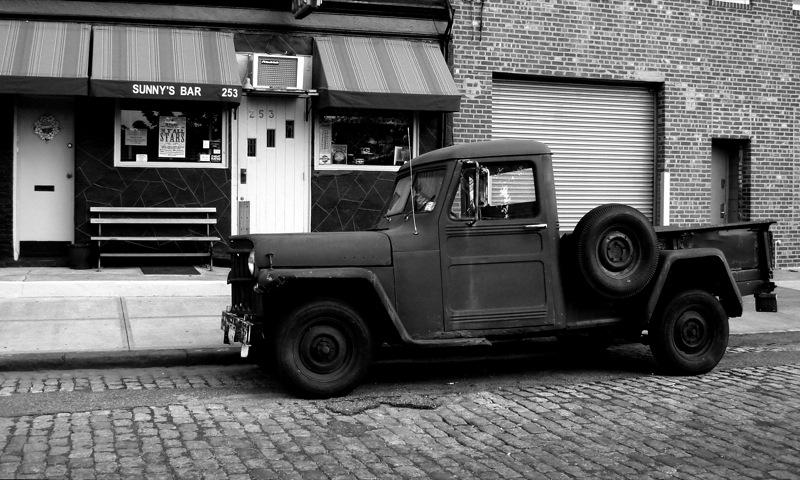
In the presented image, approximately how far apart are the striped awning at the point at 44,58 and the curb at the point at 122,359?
5052mm

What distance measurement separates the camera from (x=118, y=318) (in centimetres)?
1000

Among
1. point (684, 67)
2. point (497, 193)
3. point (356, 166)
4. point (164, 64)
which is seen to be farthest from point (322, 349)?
point (684, 67)

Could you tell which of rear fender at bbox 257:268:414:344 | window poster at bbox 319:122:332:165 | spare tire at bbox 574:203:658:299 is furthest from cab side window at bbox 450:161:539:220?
window poster at bbox 319:122:332:165

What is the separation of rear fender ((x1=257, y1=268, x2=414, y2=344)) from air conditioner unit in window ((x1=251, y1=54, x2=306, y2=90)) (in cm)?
706

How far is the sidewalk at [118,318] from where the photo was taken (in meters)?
8.41

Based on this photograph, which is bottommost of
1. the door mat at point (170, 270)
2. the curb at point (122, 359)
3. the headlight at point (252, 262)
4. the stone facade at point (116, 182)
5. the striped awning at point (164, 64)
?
the curb at point (122, 359)

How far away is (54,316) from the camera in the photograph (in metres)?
9.96

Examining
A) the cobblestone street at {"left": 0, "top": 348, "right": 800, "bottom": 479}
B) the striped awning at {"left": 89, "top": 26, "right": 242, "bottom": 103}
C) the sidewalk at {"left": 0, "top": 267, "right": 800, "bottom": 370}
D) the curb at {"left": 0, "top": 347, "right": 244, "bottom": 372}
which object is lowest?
the cobblestone street at {"left": 0, "top": 348, "right": 800, "bottom": 479}

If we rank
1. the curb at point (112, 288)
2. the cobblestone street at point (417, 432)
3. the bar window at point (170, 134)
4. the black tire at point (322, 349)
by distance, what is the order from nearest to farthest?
the cobblestone street at point (417, 432)
the black tire at point (322, 349)
the curb at point (112, 288)
the bar window at point (170, 134)

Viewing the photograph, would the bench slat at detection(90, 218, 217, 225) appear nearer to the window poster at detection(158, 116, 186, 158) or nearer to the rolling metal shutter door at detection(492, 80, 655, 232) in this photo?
the window poster at detection(158, 116, 186, 158)

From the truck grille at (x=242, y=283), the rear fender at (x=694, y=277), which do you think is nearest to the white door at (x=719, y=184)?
the rear fender at (x=694, y=277)

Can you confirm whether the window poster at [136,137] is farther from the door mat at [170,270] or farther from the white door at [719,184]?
the white door at [719,184]

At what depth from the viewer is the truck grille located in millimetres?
7309

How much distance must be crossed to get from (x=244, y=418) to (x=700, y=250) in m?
4.23
